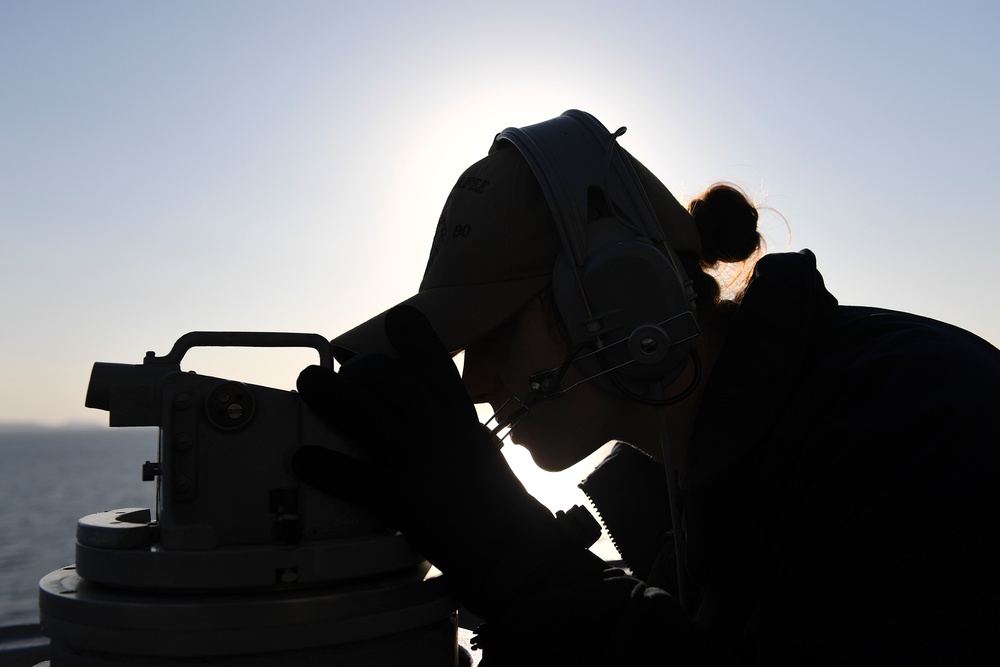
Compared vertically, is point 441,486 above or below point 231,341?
below

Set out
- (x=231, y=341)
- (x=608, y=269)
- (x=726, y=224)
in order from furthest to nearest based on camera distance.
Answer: (x=726, y=224) → (x=608, y=269) → (x=231, y=341)

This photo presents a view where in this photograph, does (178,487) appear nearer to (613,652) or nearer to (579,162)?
(613,652)

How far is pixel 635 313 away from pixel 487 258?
0.24 meters

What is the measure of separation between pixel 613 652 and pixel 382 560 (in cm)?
27

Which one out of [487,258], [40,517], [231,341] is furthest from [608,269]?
[40,517]

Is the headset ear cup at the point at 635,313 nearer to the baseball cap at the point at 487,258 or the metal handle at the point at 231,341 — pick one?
the baseball cap at the point at 487,258

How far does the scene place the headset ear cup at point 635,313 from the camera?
1079 mm

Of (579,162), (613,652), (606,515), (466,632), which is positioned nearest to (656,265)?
(579,162)

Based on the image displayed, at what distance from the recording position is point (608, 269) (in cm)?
109

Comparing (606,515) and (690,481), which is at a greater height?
(690,481)

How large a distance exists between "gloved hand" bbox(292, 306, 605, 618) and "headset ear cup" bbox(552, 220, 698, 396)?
22 centimetres

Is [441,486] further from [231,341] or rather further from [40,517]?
[40,517]

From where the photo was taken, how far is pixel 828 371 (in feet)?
3.45

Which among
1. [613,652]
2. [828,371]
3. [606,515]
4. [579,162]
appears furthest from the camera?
[606,515]
